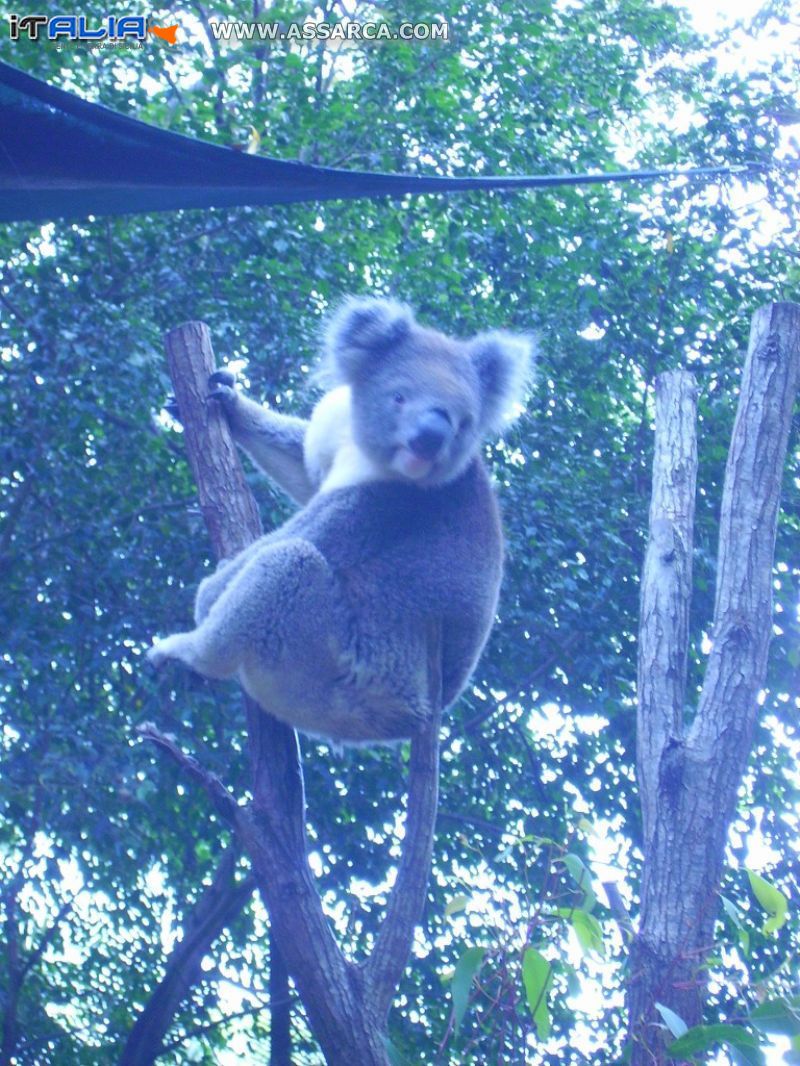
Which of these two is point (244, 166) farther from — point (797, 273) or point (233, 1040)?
point (233, 1040)

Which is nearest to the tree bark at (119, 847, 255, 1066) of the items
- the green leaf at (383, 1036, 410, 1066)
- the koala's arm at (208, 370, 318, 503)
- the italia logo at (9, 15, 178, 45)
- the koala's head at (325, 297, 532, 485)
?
the koala's arm at (208, 370, 318, 503)

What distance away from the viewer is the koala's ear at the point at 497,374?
3.85 meters

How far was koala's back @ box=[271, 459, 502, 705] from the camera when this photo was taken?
11.0ft

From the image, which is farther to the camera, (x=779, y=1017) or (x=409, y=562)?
(x=409, y=562)

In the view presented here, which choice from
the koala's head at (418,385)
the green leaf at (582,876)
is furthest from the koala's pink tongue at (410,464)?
the green leaf at (582,876)

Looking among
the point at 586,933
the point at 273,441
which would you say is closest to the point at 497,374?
the point at 273,441

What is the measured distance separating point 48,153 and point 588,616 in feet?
9.20

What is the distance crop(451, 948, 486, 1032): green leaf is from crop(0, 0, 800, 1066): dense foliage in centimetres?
190

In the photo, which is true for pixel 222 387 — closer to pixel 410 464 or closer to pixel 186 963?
pixel 410 464

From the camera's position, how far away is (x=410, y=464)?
345cm

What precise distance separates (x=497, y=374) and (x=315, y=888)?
1.73m

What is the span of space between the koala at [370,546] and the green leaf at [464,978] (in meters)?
0.85

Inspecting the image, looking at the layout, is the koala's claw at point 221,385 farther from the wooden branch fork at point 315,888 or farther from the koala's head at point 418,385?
the wooden branch fork at point 315,888

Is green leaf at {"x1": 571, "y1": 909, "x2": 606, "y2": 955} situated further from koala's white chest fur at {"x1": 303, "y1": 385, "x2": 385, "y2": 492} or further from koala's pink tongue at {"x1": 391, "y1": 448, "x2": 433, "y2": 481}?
koala's white chest fur at {"x1": 303, "y1": 385, "x2": 385, "y2": 492}
